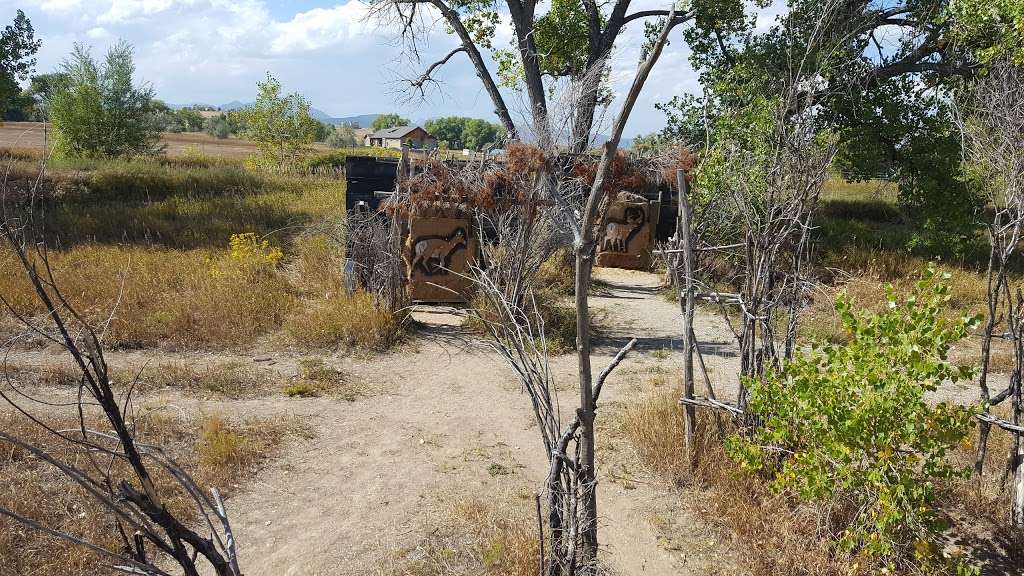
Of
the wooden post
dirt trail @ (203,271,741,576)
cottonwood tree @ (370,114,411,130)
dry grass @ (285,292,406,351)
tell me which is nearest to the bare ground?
dirt trail @ (203,271,741,576)

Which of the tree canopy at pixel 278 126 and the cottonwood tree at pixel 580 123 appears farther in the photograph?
the tree canopy at pixel 278 126

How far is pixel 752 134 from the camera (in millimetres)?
10500

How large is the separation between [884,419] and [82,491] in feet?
16.2

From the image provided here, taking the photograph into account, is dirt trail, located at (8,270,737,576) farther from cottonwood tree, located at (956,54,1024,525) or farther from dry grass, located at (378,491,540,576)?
cottonwood tree, located at (956,54,1024,525)

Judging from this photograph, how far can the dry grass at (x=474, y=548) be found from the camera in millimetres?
3785

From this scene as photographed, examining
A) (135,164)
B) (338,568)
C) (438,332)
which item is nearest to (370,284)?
(438,332)

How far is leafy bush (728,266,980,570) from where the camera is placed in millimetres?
3229

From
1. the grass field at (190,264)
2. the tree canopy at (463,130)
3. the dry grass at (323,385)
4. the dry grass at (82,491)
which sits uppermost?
the tree canopy at (463,130)

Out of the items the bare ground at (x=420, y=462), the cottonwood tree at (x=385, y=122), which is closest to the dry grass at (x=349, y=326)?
the bare ground at (x=420, y=462)

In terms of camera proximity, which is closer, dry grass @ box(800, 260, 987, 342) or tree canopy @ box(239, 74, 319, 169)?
dry grass @ box(800, 260, 987, 342)

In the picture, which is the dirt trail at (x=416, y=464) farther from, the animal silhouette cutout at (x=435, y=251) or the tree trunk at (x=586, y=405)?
the animal silhouette cutout at (x=435, y=251)

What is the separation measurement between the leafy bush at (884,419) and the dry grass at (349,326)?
5.46m

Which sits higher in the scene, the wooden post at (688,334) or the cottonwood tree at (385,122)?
the cottonwood tree at (385,122)

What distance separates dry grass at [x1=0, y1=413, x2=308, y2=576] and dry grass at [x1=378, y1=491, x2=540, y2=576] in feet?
5.30
